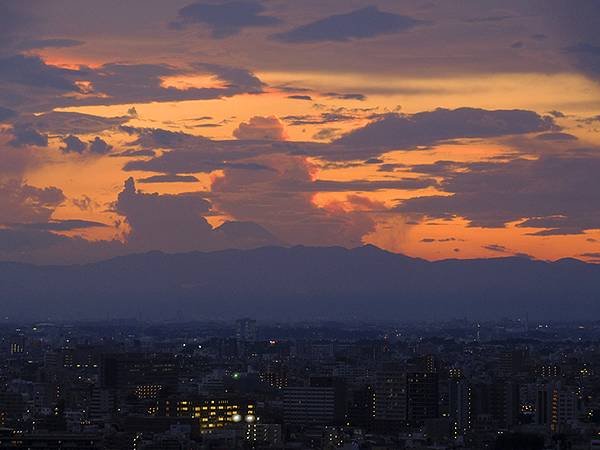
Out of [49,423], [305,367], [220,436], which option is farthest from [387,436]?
[305,367]

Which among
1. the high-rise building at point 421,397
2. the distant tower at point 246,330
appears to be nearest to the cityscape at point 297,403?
the high-rise building at point 421,397

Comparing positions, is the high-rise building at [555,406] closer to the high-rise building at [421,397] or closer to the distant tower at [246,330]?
the high-rise building at [421,397]

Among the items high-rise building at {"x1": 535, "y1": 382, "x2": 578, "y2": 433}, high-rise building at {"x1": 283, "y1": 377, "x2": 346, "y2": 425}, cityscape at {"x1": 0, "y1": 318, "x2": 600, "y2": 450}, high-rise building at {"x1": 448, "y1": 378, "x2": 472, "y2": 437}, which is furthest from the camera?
high-rise building at {"x1": 283, "y1": 377, "x2": 346, "y2": 425}

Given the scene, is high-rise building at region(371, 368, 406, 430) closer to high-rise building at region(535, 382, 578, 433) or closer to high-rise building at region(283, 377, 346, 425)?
high-rise building at region(283, 377, 346, 425)

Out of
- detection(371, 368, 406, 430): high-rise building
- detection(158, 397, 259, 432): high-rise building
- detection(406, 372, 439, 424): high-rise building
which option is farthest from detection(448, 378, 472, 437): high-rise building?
detection(158, 397, 259, 432): high-rise building

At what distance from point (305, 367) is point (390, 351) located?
21132mm

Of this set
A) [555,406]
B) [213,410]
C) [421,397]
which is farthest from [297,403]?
[555,406]

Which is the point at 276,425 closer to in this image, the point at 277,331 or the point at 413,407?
→ the point at 413,407

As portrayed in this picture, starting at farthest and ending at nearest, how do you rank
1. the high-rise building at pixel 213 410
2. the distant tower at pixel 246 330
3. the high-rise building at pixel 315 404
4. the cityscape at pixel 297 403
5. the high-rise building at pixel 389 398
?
the distant tower at pixel 246 330, the high-rise building at pixel 389 398, the high-rise building at pixel 315 404, the high-rise building at pixel 213 410, the cityscape at pixel 297 403

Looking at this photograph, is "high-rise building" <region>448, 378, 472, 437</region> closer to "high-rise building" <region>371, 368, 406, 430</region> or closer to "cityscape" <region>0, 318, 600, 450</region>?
"cityscape" <region>0, 318, 600, 450</region>

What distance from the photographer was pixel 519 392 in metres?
62.2

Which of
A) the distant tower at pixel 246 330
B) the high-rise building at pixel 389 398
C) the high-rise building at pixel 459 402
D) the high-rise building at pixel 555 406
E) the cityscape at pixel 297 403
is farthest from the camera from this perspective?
the distant tower at pixel 246 330

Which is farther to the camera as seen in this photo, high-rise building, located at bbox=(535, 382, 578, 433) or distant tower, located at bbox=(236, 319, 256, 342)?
distant tower, located at bbox=(236, 319, 256, 342)

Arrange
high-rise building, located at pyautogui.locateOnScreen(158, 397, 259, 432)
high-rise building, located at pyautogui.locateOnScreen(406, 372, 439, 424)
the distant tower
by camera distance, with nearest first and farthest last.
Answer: high-rise building, located at pyautogui.locateOnScreen(158, 397, 259, 432), high-rise building, located at pyautogui.locateOnScreen(406, 372, 439, 424), the distant tower
